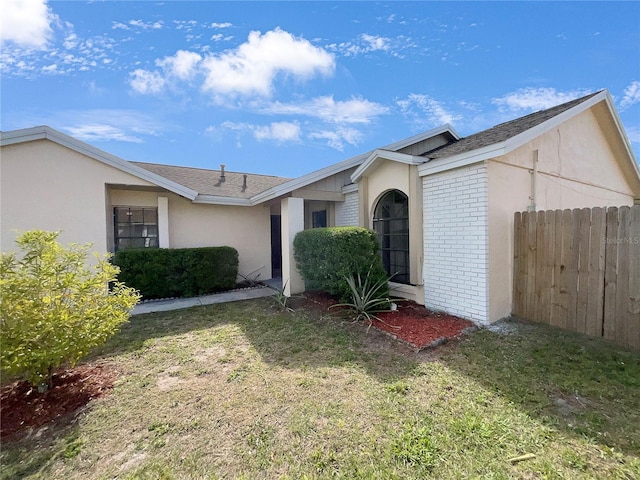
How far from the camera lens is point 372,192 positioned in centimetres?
807

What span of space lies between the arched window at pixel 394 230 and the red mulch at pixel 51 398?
6.31 m

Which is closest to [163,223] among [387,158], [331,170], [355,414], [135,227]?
[135,227]

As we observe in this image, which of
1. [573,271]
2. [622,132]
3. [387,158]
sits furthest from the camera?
[622,132]

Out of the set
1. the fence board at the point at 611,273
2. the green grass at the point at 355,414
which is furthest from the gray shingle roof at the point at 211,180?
the fence board at the point at 611,273

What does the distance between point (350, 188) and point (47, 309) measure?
757cm

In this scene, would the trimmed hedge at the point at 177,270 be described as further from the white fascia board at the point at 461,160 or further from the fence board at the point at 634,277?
the fence board at the point at 634,277

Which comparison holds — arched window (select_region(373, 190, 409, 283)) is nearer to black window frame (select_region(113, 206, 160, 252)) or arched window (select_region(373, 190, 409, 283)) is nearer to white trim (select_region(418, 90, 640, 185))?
white trim (select_region(418, 90, 640, 185))

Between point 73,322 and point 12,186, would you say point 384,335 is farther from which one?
point 12,186

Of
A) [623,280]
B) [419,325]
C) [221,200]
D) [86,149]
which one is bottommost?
[419,325]

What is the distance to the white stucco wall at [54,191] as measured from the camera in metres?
7.25

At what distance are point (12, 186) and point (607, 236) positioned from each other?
13556 mm

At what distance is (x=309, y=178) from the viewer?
855 cm

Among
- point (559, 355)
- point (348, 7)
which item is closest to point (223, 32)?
point (348, 7)

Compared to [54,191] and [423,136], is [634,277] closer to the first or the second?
[423,136]
